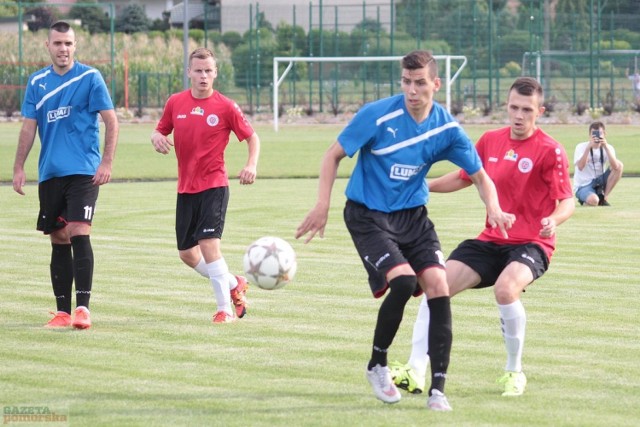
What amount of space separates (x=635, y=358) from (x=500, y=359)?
863 millimetres

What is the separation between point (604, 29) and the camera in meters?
52.9

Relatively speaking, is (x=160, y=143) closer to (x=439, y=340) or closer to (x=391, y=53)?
(x=439, y=340)

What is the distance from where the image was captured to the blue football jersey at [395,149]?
6.80m

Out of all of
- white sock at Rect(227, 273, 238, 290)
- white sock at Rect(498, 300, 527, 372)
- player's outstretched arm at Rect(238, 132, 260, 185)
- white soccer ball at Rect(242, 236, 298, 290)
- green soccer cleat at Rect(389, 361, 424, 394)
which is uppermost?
player's outstretched arm at Rect(238, 132, 260, 185)

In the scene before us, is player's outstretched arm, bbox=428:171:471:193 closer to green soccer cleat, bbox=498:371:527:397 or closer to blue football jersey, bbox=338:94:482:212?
blue football jersey, bbox=338:94:482:212

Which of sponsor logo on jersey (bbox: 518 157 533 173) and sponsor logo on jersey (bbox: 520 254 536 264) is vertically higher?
sponsor logo on jersey (bbox: 518 157 533 173)

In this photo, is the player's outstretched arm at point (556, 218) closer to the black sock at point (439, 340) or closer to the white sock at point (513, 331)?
the white sock at point (513, 331)

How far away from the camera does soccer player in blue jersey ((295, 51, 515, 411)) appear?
6.70 meters

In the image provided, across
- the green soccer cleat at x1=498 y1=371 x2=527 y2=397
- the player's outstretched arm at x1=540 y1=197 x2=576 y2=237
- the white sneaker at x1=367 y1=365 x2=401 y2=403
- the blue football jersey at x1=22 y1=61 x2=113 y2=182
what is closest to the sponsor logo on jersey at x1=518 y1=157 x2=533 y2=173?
the player's outstretched arm at x1=540 y1=197 x2=576 y2=237

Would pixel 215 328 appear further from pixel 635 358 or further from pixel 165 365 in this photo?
pixel 635 358

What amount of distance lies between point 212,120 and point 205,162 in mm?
330

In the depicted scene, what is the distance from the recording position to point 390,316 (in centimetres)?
673

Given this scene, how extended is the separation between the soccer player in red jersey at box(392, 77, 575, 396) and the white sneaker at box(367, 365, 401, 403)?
42 cm

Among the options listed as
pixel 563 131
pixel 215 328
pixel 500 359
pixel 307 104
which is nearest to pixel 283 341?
pixel 215 328
